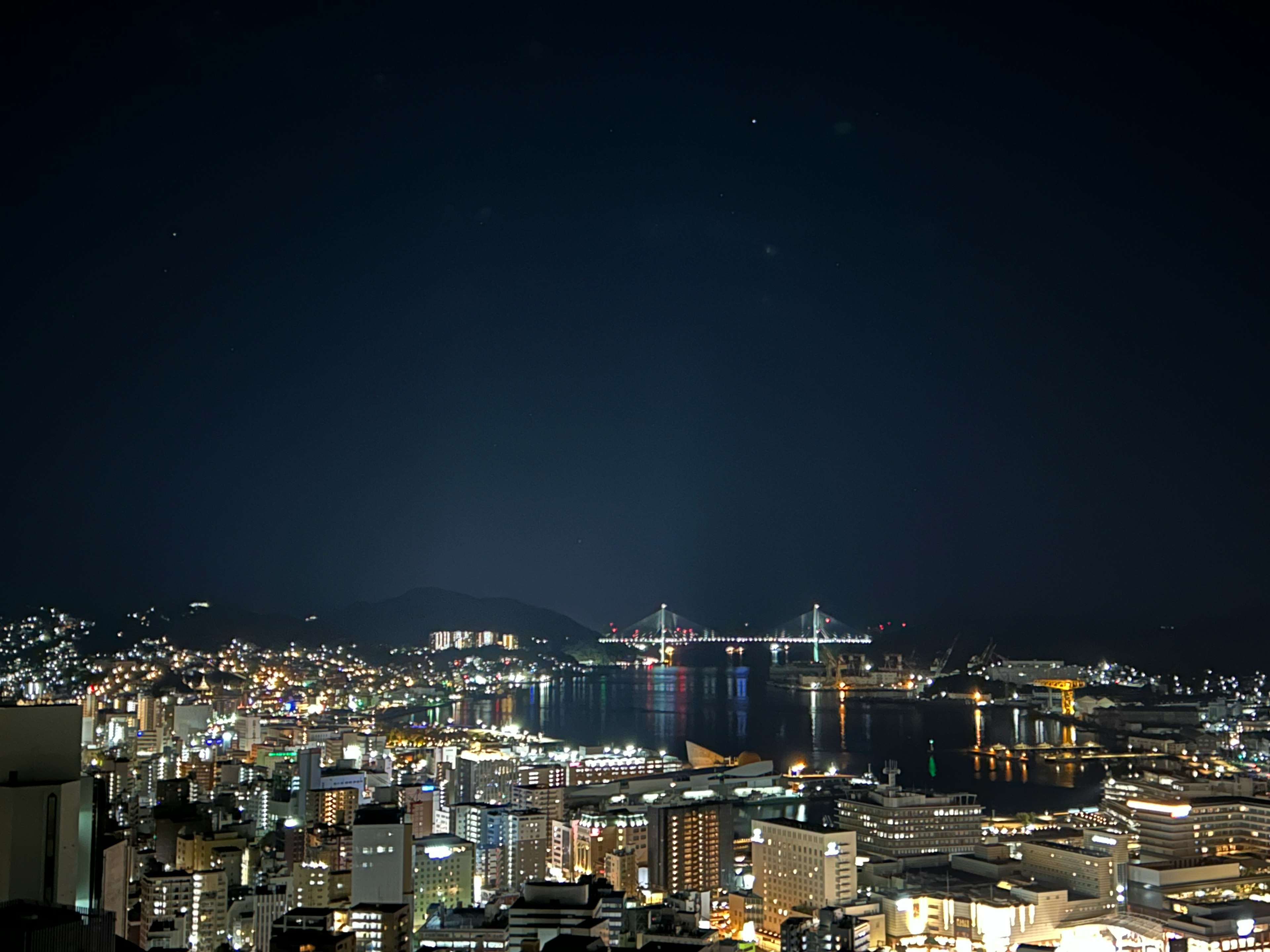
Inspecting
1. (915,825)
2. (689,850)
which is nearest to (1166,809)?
(915,825)

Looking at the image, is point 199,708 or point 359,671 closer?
point 199,708

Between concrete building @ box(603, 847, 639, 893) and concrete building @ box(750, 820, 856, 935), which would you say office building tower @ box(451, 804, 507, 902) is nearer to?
concrete building @ box(603, 847, 639, 893)

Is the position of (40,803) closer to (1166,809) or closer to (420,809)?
(420,809)

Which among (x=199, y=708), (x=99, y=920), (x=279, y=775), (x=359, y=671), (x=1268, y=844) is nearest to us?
(x=99, y=920)

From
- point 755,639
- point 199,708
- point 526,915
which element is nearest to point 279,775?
point 199,708

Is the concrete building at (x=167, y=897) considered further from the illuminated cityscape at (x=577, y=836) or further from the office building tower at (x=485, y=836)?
the office building tower at (x=485, y=836)

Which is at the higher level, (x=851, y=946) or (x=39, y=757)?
(x=39, y=757)

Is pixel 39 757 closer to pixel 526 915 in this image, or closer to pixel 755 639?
pixel 526 915

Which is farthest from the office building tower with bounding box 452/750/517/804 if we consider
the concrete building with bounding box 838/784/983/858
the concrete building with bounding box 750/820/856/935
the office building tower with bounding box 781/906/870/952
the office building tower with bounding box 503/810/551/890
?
the office building tower with bounding box 781/906/870/952
